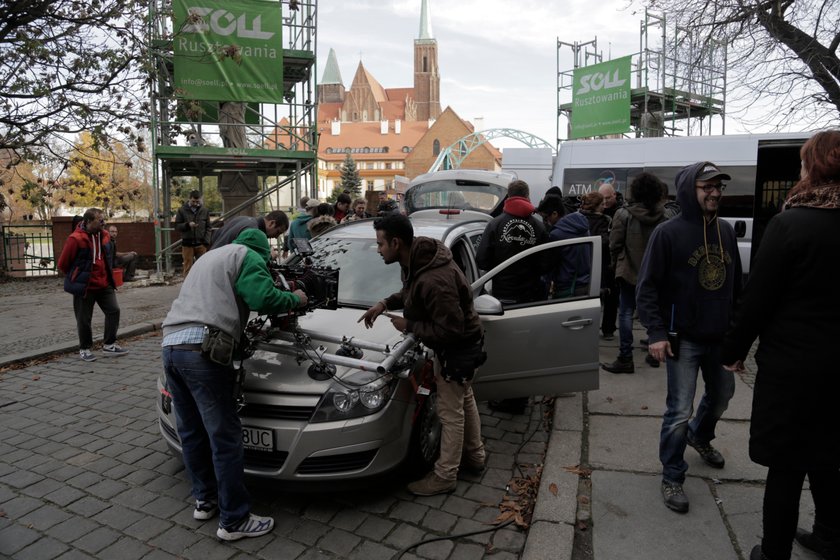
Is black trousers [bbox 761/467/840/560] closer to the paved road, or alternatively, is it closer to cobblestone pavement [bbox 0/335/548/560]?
the paved road

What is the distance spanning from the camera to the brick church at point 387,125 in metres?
80.6

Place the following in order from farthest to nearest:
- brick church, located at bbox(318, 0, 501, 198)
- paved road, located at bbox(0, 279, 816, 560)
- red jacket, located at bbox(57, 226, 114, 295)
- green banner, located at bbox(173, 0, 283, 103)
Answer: brick church, located at bbox(318, 0, 501, 198), green banner, located at bbox(173, 0, 283, 103), red jacket, located at bbox(57, 226, 114, 295), paved road, located at bbox(0, 279, 816, 560)

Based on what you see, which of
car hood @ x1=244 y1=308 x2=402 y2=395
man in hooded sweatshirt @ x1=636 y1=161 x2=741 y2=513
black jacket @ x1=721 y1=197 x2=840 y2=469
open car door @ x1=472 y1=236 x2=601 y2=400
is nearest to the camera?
black jacket @ x1=721 y1=197 x2=840 y2=469

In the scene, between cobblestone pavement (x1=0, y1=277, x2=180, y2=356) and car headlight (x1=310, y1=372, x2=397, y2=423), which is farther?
cobblestone pavement (x1=0, y1=277, x2=180, y2=356)

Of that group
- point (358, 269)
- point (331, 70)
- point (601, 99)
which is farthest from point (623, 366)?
point (331, 70)

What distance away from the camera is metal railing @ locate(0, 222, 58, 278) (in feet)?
50.4

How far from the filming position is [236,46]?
13.3m

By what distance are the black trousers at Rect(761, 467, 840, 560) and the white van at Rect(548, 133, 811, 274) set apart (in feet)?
22.7

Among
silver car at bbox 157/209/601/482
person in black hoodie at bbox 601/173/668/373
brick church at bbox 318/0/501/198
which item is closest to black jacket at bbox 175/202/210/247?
silver car at bbox 157/209/601/482

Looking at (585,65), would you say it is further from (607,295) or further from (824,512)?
(824,512)

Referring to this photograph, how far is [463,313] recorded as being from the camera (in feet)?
11.5

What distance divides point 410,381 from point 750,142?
912 centimetres

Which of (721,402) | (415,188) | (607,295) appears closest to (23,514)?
(721,402)

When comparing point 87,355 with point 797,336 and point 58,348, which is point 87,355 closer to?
point 58,348
